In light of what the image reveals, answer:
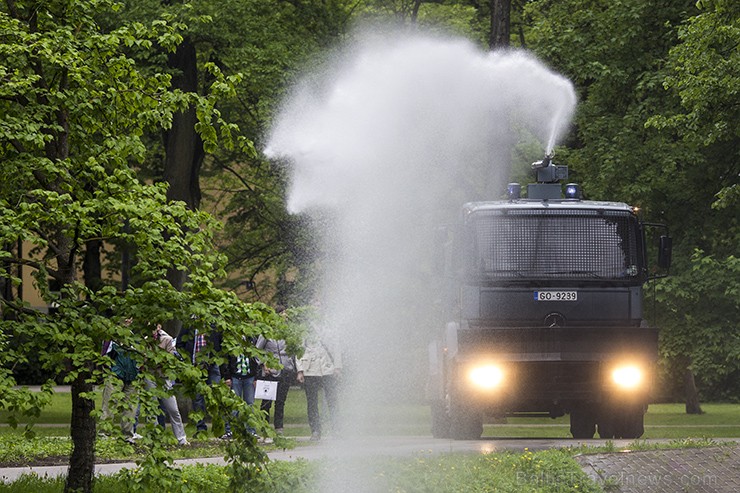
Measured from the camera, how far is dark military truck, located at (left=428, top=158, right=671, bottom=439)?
690 inches

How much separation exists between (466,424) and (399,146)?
9.23m

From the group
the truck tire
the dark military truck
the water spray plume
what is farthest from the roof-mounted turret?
the water spray plume

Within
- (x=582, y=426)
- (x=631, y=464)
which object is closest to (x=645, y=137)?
(x=582, y=426)

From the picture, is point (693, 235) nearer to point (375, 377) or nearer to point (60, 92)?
point (375, 377)

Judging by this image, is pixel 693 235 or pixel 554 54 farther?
pixel 554 54

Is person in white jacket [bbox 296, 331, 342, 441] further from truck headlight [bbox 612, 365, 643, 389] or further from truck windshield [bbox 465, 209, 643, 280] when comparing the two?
truck headlight [bbox 612, 365, 643, 389]

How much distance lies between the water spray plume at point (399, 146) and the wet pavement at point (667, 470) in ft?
30.4

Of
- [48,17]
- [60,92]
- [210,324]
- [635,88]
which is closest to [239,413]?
[210,324]

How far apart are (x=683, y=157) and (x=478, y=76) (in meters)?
3.93

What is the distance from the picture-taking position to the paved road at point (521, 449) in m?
14.3

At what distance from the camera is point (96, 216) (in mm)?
10633

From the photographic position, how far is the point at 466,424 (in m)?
18.6

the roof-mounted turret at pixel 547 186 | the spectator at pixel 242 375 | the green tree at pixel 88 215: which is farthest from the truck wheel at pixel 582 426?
the green tree at pixel 88 215

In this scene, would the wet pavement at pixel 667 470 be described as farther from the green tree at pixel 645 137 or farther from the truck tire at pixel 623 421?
the green tree at pixel 645 137
